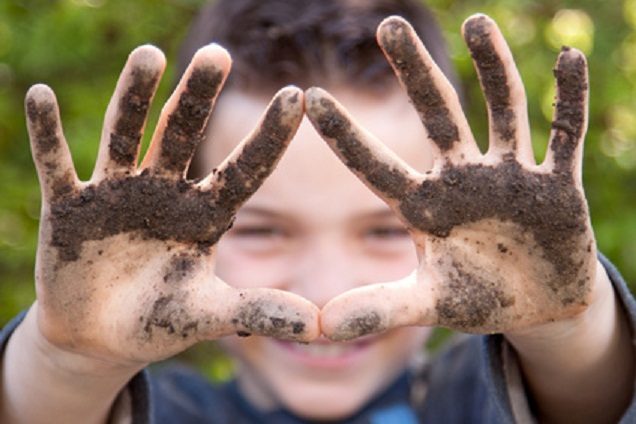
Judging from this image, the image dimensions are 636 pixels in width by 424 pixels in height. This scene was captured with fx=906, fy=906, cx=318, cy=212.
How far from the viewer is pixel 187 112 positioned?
3.81 feet

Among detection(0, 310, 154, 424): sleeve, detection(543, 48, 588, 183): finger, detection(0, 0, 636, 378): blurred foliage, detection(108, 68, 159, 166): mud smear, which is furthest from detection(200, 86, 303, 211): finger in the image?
detection(0, 0, 636, 378): blurred foliage

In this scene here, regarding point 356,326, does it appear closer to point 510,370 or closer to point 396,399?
point 510,370

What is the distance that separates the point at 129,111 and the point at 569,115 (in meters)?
0.57

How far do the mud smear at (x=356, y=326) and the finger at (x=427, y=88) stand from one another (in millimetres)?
246

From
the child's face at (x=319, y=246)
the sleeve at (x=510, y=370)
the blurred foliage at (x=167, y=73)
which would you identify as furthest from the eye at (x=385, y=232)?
the blurred foliage at (x=167, y=73)

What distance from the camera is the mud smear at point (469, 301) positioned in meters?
1.16

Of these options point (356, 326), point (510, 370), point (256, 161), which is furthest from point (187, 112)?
point (510, 370)

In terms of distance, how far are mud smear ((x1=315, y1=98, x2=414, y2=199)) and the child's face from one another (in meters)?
0.63

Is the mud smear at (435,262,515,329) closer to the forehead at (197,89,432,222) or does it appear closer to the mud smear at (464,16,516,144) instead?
the mud smear at (464,16,516,144)

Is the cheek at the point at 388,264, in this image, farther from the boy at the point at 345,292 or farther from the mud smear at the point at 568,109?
the mud smear at the point at 568,109

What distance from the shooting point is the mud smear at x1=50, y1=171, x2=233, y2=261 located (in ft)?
3.86

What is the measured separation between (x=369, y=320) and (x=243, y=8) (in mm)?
1322

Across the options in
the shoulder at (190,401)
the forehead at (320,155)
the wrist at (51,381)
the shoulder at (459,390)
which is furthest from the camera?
the shoulder at (190,401)

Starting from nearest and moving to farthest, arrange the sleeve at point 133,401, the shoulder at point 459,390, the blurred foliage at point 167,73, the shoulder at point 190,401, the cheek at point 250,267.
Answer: the sleeve at point 133,401 < the cheek at point 250,267 < the shoulder at point 459,390 < the shoulder at point 190,401 < the blurred foliage at point 167,73
